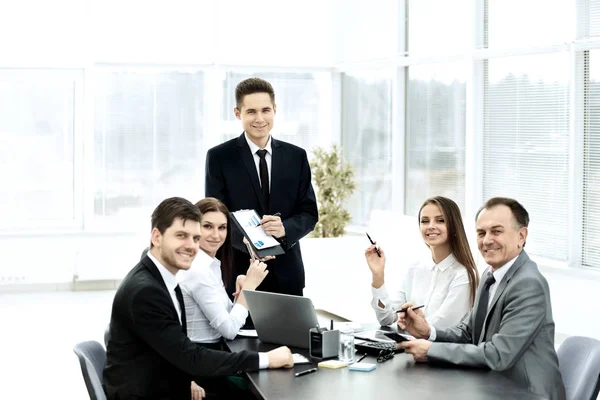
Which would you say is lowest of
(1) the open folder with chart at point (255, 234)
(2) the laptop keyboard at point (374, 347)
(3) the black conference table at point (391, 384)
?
(3) the black conference table at point (391, 384)

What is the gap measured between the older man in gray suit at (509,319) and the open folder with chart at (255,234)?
0.85 m

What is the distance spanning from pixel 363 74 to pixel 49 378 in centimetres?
535

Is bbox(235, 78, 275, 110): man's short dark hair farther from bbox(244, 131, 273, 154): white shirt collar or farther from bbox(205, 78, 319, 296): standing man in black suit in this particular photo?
bbox(244, 131, 273, 154): white shirt collar

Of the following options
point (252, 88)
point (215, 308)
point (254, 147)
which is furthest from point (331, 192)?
point (215, 308)

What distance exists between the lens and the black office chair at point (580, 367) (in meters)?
2.64

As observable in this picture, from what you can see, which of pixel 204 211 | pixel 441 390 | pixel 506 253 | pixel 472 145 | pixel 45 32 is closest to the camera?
pixel 441 390

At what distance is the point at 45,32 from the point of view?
8.99 m

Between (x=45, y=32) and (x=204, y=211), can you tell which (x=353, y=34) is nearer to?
(x=45, y=32)

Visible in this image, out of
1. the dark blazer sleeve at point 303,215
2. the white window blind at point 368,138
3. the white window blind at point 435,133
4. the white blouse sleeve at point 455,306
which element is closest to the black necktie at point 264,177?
the dark blazer sleeve at point 303,215

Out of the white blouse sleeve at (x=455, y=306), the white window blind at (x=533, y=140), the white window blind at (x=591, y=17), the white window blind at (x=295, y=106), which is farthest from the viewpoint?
the white window blind at (x=295, y=106)

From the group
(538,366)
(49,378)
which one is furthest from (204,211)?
(49,378)

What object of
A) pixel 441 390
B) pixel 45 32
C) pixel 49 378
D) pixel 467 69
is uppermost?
pixel 45 32

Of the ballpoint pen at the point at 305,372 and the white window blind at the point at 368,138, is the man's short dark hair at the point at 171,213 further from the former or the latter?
the white window blind at the point at 368,138

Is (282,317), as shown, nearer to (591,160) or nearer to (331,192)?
(591,160)
